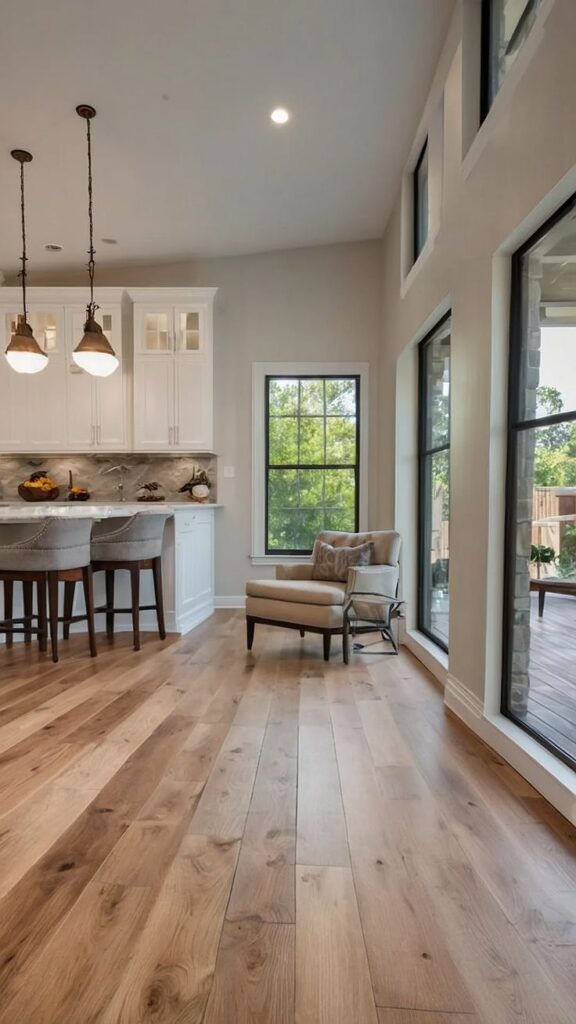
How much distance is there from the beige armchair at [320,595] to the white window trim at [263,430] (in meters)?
1.56

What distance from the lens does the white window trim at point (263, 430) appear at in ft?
18.2

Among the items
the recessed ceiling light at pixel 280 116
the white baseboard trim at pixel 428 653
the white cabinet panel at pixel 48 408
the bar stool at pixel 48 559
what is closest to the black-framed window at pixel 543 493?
the white baseboard trim at pixel 428 653

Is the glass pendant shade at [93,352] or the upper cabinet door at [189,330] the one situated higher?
the upper cabinet door at [189,330]

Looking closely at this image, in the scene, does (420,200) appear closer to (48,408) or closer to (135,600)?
(135,600)

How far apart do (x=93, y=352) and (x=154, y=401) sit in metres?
1.58

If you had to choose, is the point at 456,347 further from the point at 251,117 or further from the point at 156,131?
the point at 156,131

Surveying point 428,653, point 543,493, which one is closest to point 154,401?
point 428,653

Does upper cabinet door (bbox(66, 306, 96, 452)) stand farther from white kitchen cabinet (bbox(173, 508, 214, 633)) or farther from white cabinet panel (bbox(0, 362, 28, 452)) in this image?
white kitchen cabinet (bbox(173, 508, 214, 633))

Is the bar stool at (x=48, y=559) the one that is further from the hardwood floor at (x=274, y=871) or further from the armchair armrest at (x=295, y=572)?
the armchair armrest at (x=295, y=572)

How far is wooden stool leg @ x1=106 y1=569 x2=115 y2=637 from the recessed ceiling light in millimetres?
3257

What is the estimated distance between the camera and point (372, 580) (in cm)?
370

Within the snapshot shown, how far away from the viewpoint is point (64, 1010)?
109 cm

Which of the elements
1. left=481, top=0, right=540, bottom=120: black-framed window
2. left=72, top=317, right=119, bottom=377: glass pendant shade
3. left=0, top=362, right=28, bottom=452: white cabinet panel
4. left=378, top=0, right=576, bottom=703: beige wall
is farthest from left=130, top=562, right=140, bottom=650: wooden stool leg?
left=481, top=0, right=540, bottom=120: black-framed window

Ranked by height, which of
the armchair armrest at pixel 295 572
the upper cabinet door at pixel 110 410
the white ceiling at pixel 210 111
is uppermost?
the white ceiling at pixel 210 111
